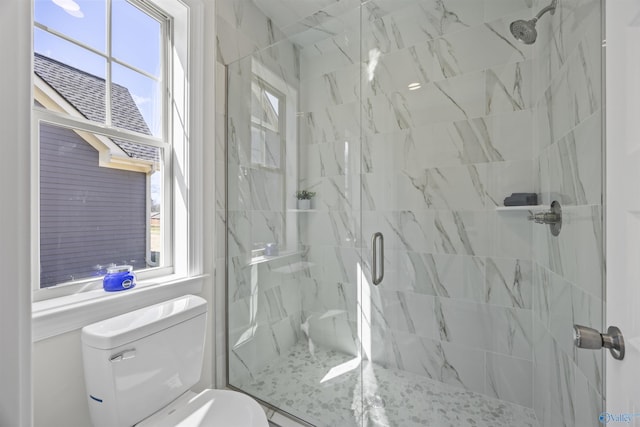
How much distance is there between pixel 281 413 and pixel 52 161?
5.35 ft

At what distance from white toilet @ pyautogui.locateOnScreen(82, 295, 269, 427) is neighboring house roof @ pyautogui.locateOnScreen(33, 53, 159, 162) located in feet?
2.64

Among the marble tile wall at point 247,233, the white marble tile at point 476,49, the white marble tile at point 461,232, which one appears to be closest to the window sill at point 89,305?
the marble tile wall at point 247,233

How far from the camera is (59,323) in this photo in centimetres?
104

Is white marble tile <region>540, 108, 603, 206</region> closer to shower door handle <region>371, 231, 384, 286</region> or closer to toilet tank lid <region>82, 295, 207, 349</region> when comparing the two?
shower door handle <region>371, 231, 384, 286</region>

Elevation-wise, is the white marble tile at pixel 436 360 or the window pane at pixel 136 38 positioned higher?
the window pane at pixel 136 38

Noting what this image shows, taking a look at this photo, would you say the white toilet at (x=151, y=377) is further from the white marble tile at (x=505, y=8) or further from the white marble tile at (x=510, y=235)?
the white marble tile at (x=505, y=8)

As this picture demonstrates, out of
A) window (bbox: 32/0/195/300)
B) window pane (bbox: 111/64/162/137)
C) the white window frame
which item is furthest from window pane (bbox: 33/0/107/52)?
the white window frame

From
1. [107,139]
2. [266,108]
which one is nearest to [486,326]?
[266,108]

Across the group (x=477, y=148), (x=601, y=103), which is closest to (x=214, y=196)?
(x=477, y=148)

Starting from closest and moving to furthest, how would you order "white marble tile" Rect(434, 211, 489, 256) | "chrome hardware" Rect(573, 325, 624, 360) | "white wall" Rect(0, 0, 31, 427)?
"chrome hardware" Rect(573, 325, 624, 360) < "white wall" Rect(0, 0, 31, 427) < "white marble tile" Rect(434, 211, 489, 256)

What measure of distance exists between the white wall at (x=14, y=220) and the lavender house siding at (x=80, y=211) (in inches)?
14.9

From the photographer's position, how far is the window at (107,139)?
114 centimetres

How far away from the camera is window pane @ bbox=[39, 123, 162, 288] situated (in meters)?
1.13

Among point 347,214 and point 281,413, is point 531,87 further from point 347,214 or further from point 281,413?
point 281,413
